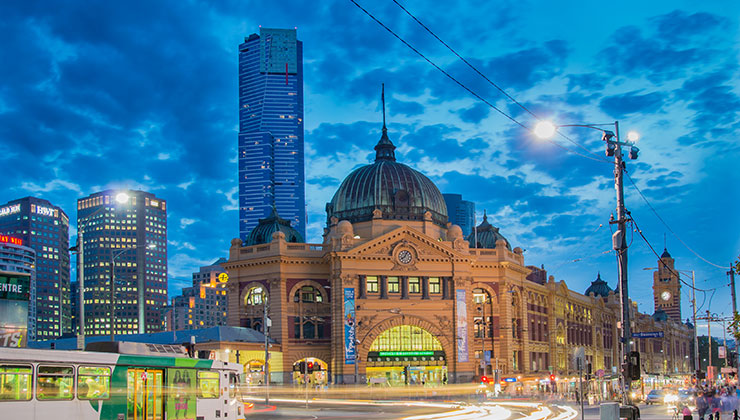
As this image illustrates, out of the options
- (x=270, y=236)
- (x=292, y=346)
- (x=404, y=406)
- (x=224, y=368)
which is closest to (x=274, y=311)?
(x=292, y=346)

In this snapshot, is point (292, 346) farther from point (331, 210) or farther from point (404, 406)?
point (404, 406)

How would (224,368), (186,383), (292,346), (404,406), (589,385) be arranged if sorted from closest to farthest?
(186,383) → (224,368) → (404,406) → (589,385) → (292,346)

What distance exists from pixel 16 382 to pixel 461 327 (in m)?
74.8

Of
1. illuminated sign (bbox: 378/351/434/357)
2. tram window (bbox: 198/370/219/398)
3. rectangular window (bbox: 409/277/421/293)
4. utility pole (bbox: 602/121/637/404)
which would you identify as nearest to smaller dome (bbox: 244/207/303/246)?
rectangular window (bbox: 409/277/421/293)

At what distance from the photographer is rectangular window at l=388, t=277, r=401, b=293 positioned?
9400 cm

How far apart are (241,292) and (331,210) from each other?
61.3ft

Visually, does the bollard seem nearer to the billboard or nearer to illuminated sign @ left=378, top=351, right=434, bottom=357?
the billboard

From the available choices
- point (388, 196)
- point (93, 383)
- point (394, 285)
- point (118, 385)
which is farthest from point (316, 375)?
point (93, 383)

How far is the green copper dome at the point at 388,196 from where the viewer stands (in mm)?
103062

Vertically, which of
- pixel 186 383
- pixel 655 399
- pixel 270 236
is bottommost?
pixel 655 399

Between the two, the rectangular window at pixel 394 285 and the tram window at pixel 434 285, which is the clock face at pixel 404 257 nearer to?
the rectangular window at pixel 394 285

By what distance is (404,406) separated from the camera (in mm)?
53438

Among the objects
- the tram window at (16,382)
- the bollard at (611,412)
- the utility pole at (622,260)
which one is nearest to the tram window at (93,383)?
the tram window at (16,382)

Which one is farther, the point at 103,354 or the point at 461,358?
the point at 461,358
